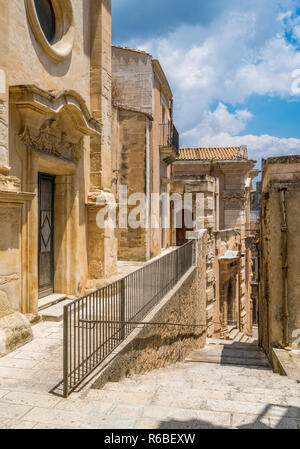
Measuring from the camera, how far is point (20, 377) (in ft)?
14.2

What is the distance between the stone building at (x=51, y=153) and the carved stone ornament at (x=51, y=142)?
2 cm

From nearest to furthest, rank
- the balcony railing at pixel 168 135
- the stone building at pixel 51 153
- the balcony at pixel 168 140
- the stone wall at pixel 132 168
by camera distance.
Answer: the stone building at pixel 51 153 < the stone wall at pixel 132 168 < the balcony at pixel 168 140 < the balcony railing at pixel 168 135

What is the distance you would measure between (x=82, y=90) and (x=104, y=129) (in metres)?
1.05

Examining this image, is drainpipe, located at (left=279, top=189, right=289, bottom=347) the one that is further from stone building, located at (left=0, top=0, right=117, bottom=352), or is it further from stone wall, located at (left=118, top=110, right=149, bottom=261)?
stone wall, located at (left=118, top=110, right=149, bottom=261)

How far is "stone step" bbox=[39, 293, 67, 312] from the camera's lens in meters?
7.10

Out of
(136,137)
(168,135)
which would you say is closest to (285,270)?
(136,137)

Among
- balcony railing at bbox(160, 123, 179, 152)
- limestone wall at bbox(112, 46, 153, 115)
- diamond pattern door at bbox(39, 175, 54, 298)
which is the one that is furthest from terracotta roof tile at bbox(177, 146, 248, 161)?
diamond pattern door at bbox(39, 175, 54, 298)

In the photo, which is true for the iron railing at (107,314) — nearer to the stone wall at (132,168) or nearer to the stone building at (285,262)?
the stone building at (285,262)

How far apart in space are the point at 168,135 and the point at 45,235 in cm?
1221

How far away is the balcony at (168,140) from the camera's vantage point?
17250mm

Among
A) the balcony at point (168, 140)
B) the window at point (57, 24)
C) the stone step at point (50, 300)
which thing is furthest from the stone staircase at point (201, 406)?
the balcony at point (168, 140)
